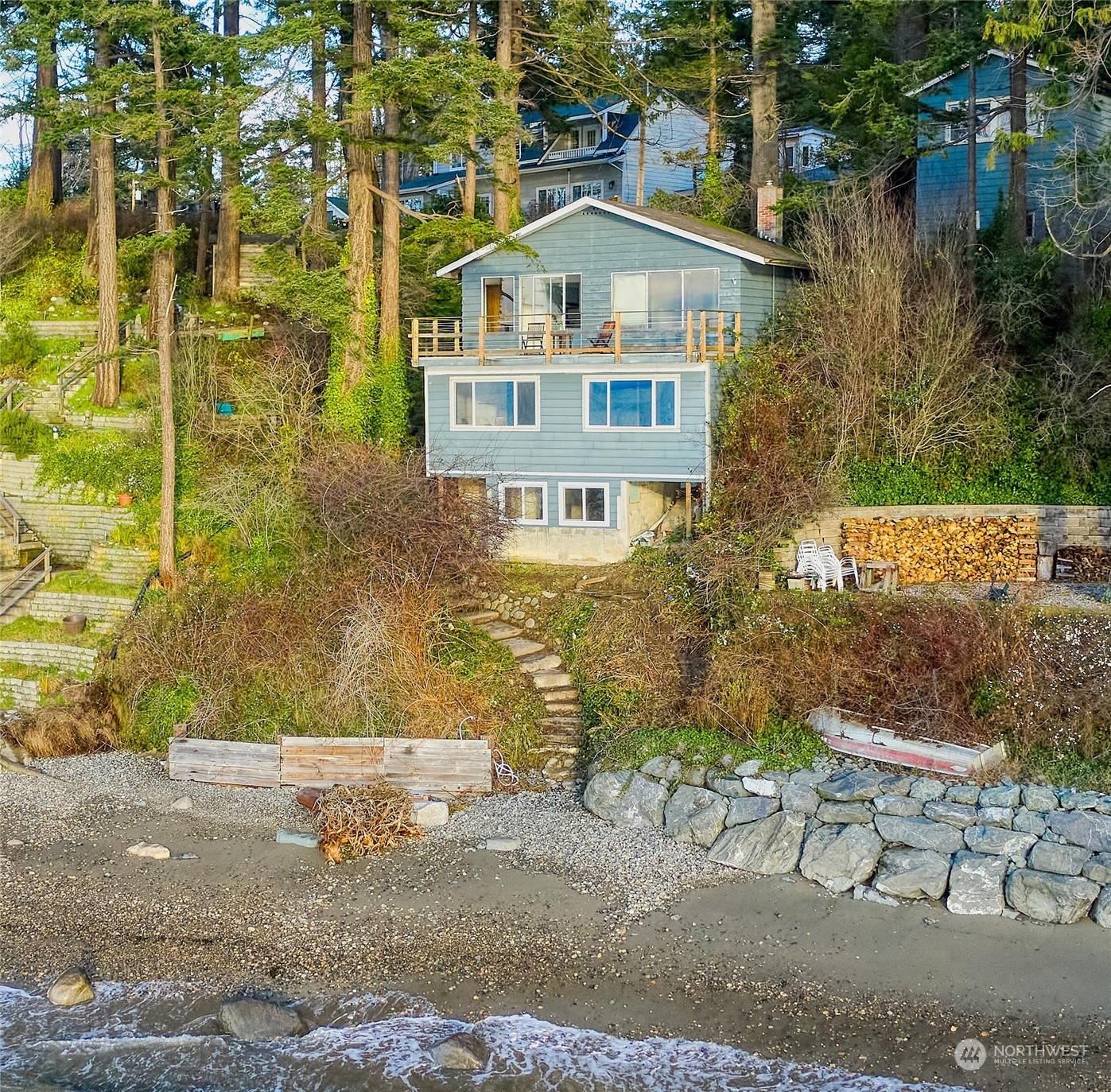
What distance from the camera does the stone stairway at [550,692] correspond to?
2027 cm

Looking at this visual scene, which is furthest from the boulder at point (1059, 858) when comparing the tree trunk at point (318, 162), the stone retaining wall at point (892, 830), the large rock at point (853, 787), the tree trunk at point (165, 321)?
the tree trunk at point (318, 162)

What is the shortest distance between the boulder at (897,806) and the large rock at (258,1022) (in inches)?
320

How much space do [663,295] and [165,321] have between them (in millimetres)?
10689

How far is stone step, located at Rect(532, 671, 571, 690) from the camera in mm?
21234

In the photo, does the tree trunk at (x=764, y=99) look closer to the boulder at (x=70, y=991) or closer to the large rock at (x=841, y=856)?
the large rock at (x=841, y=856)

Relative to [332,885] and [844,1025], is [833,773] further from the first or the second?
[332,885]

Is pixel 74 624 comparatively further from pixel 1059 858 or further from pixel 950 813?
pixel 1059 858

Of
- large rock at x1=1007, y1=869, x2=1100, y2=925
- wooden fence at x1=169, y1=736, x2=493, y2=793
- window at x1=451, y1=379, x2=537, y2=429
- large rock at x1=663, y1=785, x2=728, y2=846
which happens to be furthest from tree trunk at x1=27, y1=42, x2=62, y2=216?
large rock at x1=1007, y1=869, x2=1100, y2=925

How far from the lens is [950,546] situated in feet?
76.4

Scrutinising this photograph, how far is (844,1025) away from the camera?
13008mm

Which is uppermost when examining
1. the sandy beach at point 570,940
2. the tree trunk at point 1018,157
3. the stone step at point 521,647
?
the tree trunk at point 1018,157

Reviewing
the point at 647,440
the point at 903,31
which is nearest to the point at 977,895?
the point at 647,440

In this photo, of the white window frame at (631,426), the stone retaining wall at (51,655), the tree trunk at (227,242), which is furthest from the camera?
the tree trunk at (227,242)

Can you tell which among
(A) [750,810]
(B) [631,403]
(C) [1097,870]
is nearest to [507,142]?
(B) [631,403]
